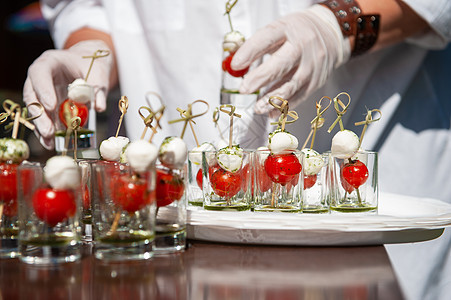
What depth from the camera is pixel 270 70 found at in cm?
117

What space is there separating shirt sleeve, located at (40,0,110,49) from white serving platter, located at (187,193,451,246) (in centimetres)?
110

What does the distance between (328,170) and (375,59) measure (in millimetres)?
752

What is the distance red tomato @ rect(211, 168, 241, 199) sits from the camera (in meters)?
0.79

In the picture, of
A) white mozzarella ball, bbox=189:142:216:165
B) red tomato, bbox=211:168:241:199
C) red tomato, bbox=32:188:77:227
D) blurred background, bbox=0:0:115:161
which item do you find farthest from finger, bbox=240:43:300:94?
blurred background, bbox=0:0:115:161

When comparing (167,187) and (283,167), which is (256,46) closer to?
(283,167)

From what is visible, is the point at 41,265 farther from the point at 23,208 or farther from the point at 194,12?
the point at 194,12

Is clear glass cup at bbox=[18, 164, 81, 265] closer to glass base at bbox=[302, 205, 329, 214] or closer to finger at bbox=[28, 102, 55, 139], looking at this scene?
glass base at bbox=[302, 205, 329, 214]

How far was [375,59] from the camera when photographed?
147 centimetres

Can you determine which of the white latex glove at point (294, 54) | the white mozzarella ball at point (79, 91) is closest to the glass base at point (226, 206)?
the white mozzarella ball at point (79, 91)

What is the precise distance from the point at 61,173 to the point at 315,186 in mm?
403

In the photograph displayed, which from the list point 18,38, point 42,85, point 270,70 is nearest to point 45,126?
point 42,85

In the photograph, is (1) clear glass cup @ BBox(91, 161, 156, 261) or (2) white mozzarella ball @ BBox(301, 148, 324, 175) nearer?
(1) clear glass cup @ BBox(91, 161, 156, 261)

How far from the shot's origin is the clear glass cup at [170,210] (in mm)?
679

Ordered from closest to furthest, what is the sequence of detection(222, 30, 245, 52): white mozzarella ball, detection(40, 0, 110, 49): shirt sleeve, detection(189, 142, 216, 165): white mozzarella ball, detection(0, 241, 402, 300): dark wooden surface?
detection(0, 241, 402, 300): dark wooden surface < detection(189, 142, 216, 165): white mozzarella ball < detection(222, 30, 245, 52): white mozzarella ball < detection(40, 0, 110, 49): shirt sleeve
